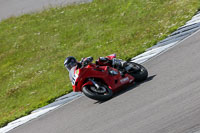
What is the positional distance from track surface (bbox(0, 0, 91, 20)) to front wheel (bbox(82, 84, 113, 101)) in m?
14.1

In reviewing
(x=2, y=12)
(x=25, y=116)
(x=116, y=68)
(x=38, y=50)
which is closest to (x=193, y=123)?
(x=116, y=68)

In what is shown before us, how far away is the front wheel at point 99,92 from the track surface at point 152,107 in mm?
167

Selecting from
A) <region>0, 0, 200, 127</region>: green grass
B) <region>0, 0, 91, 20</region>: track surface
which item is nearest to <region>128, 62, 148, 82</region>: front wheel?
<region>0, 0, 200, 127</region>: green grass

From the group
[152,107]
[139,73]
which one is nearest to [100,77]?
[139,73]

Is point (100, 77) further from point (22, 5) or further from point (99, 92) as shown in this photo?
point (22, 5)

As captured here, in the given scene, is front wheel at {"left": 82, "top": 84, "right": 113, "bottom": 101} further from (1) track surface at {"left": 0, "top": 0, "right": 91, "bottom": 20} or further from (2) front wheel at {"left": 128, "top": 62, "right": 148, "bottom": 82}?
(1) track surface at {"left": 0, "top": 0, "right": 91, "bottom": 20}

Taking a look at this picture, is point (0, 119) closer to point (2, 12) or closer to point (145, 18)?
point (145, 18)

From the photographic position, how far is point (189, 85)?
26.0 ft

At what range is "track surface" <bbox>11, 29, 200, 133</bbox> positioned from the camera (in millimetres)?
6754

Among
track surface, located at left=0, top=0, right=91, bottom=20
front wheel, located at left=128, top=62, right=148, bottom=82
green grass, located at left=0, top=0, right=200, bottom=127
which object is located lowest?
green grass, located at left=0, top=0, right=200, bottom=127

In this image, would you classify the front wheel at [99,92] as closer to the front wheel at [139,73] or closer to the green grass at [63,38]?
the front wheel at [139,73]

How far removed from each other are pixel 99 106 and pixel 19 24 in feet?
51.5

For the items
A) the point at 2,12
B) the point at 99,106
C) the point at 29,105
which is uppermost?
the point at 2,12

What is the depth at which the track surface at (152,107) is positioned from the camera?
675 centimetres
